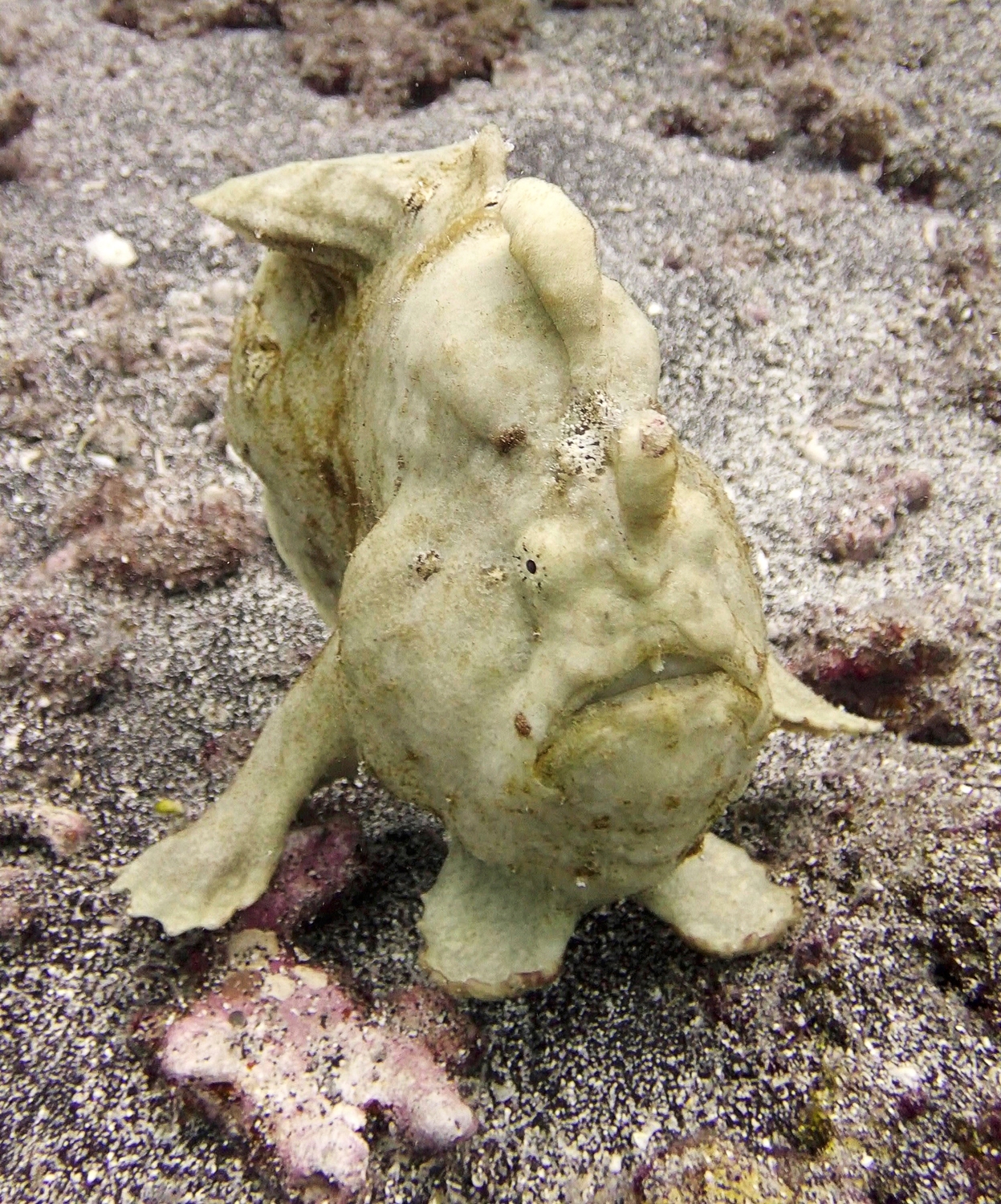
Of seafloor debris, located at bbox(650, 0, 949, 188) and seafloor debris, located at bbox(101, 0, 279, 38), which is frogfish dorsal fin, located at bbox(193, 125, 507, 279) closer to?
seafloor debris, located at bbox(650, 0, 949, 188)

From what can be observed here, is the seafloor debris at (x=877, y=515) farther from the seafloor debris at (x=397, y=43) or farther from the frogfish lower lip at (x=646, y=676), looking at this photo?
the seafloor debris at (x=397, y=43)

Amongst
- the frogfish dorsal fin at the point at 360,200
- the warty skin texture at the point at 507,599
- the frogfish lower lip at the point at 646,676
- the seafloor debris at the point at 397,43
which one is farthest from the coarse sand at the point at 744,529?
the frogfish dorsal fin at the point at 360,200

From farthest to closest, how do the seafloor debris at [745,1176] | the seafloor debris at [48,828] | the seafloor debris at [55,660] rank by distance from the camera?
1. the seafloor debris at [55,660]
2. the seafloor debris at [48,828]
3. the seafloor debris at [745,1176]

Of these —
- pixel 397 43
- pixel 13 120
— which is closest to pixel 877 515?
pixel 397 43

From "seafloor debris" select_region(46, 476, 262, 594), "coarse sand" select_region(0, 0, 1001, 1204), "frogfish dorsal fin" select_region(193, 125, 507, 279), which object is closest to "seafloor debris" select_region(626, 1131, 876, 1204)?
"coarse sand" select_region(0, 0, 1001, 1204)

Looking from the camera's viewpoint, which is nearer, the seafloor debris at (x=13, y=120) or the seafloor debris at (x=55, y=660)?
the seafloor debris at (x=55, y=660)

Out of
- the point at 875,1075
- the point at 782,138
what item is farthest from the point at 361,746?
the point at 782,138

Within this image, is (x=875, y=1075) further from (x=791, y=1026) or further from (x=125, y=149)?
(x=125, y=149)
